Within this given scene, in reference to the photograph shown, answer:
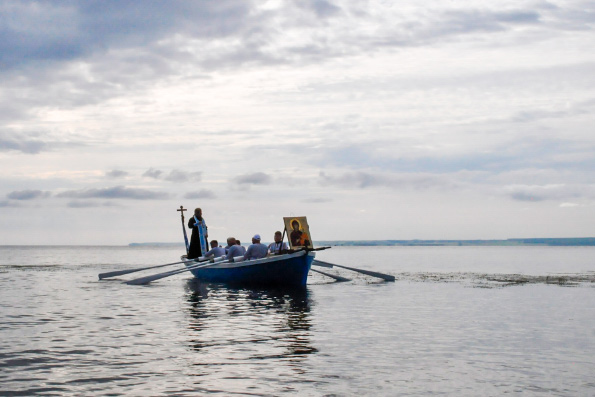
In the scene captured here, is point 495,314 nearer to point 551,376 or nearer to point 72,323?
point 551,376

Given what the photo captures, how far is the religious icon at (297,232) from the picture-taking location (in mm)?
29278

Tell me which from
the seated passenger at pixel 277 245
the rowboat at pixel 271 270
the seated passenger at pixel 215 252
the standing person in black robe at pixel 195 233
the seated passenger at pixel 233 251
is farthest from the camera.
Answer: the standing person in black robe at pixel 195 233

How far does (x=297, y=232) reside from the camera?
29.5 metres

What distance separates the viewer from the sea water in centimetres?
1109

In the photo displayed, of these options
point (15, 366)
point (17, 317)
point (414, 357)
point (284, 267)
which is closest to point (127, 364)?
point (15, 366)

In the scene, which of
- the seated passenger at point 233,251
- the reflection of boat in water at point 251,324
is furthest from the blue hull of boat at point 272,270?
the seated passenger at point 233,251

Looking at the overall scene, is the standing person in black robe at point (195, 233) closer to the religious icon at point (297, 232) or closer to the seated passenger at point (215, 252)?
the seated passenger at point (215, 252)

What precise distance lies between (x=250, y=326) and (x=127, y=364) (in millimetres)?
6189

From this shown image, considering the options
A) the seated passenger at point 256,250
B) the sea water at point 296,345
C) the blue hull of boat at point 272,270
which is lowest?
the sea water at point 296,345

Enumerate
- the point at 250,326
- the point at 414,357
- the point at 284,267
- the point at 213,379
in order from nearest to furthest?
the point at 213,379 → the point at 414,357 → the point at 250,326 → the point at 284,267

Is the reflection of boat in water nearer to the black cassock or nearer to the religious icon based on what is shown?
the religious icon

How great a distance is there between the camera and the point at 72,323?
1917cm

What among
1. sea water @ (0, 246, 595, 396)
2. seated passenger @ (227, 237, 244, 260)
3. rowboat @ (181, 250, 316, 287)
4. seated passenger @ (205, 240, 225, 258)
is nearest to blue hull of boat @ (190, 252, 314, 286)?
rowboat @ (181, 250, 316, 287)

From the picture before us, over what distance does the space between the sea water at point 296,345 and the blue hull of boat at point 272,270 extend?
1.43 meters
